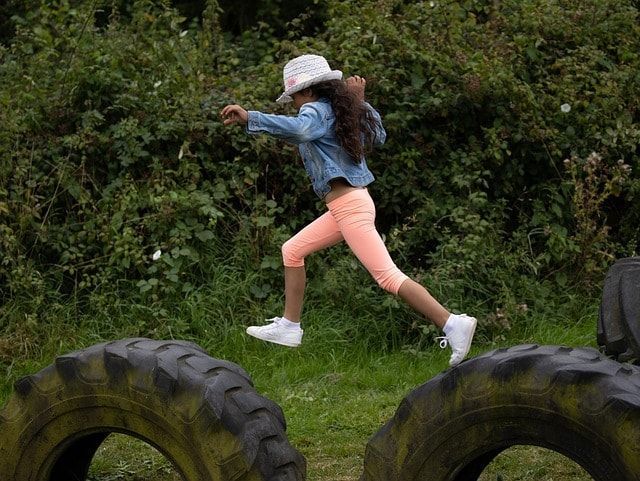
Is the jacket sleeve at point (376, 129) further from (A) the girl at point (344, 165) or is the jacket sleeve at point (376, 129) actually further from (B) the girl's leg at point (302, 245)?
(B) the girl's leg at point (302, 245)

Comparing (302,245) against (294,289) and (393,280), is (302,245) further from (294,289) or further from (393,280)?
(393,280)

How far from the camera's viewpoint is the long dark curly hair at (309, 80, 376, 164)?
6.85 metres

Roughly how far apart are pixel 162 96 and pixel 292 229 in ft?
4.91

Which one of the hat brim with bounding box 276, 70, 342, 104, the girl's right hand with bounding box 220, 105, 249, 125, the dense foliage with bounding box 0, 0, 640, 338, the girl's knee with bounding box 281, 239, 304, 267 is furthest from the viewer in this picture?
the dense foliage with bounding box 0, 0, 640, 338

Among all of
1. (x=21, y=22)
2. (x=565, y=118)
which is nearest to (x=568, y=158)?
(x=565, y=118)

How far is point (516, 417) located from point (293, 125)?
2430mm

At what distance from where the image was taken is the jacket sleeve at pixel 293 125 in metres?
6.55

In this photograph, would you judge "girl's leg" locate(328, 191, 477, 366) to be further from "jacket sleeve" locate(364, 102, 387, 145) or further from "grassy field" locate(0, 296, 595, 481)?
"grassy field" locate(0, 296, 595, 481)

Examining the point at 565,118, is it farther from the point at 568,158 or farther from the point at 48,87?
the point at 48,87

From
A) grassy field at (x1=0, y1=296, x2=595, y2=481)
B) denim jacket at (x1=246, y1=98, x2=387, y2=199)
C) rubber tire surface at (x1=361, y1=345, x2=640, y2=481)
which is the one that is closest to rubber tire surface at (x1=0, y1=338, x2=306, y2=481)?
rubber tire surface at (x1=361, y1=345, x2=640, y2=481)

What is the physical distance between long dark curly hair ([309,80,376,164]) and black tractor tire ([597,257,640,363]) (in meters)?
1.70

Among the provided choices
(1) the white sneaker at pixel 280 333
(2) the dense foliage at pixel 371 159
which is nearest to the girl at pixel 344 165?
(1) the white sneaker at pixel 280 333

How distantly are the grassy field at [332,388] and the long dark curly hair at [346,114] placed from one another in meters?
1.61

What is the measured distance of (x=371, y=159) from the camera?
9875mm
